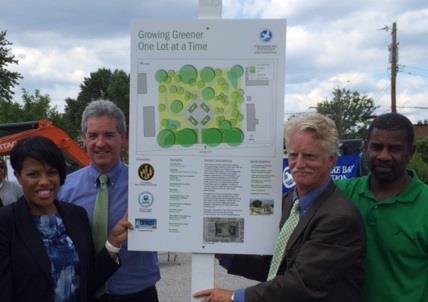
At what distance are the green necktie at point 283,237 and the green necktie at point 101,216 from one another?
0.98 meters

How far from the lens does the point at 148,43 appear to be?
135 inches

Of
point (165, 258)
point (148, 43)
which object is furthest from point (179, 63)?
point (165, 258)

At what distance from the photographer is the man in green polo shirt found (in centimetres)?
319

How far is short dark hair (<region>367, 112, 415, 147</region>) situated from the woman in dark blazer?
140 cm

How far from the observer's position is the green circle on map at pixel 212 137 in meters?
3.38

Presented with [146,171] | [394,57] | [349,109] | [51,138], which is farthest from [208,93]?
[349,109]

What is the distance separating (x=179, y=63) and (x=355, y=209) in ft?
3.82

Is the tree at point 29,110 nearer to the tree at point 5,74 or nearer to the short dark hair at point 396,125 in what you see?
the tree at point 5,74

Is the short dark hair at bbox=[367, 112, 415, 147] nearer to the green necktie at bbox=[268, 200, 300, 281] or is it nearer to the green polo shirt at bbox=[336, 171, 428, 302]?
the green polo shirt at bbox=[336, 171, 428, 302]

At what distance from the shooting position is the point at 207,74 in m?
3.40

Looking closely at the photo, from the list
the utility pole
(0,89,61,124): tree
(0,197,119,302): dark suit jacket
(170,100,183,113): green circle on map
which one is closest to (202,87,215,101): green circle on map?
(170,100,183,113): green circle on map

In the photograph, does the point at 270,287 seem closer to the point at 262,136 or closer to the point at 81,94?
the point at 262,136

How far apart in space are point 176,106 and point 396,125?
3.71 feet

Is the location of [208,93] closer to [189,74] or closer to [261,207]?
[189,74]
